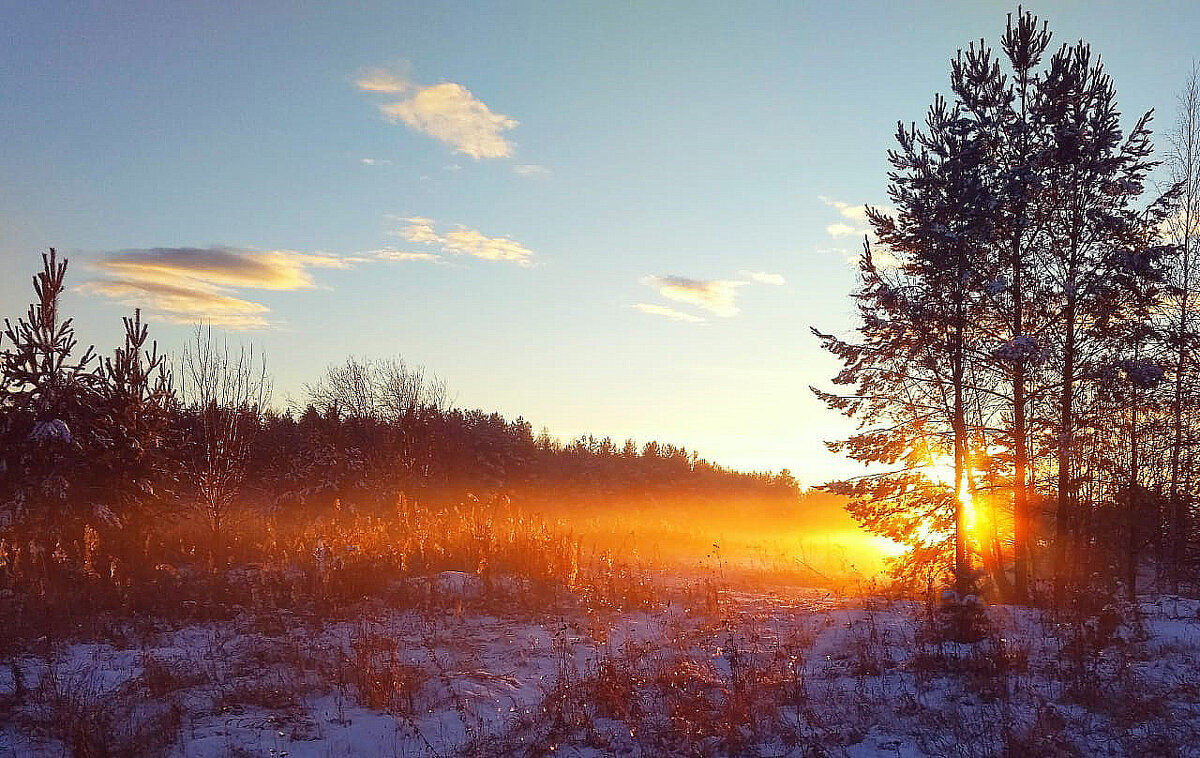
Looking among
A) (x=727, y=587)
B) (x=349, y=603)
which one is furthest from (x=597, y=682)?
(x=727, y=587)

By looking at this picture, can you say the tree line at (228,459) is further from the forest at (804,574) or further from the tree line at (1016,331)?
the tree line at (1016,331)

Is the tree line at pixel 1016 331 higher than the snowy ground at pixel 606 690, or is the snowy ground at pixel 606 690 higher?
the tree line at pixel 1016 331

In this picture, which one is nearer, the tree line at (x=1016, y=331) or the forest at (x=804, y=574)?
the forest at (x=804, y=574)

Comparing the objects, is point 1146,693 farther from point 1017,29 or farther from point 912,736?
point 1017,29

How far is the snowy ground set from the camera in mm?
7945

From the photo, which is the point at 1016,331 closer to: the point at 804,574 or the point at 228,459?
the point at 804,574

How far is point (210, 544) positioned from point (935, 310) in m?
16.4

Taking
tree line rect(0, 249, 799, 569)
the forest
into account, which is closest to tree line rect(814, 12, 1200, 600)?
the forest

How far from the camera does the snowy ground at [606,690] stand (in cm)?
795

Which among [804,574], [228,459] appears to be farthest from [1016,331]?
[228,459]

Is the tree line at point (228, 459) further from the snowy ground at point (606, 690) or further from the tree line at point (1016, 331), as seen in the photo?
the tree line at point (1016, 331)

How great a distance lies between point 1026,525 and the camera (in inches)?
640

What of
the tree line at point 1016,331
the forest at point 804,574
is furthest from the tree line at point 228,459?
the tree line at point 1016,331

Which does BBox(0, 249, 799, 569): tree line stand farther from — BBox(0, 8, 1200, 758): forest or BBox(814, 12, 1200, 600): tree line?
BBox(814, 12, 1200, 600): tree line
